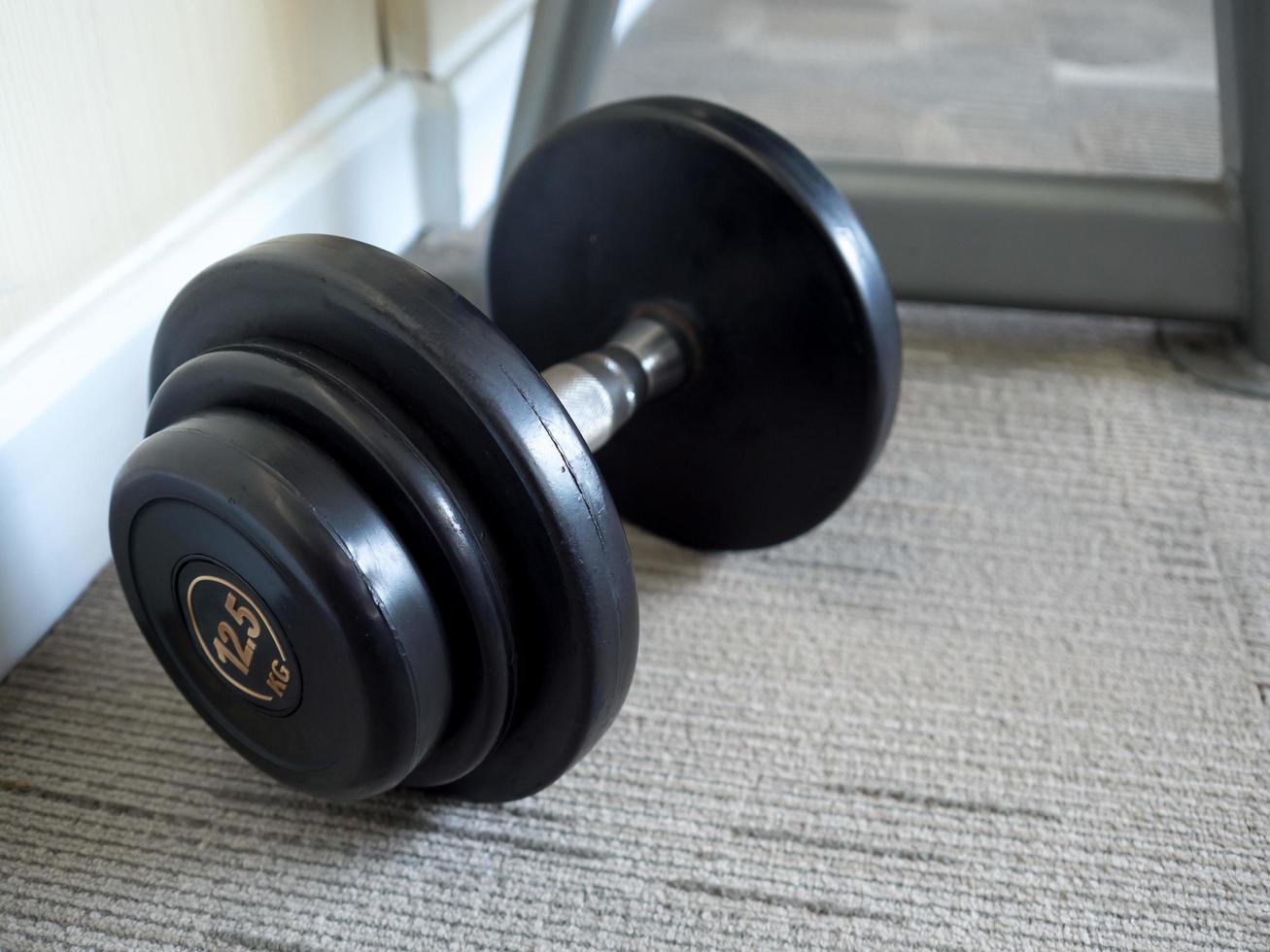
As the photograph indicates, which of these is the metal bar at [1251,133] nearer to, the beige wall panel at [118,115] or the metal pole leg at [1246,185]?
the metal pole leg at [1246,185]

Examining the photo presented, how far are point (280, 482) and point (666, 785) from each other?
Answer: 0.95 feet

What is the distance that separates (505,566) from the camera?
0.52 metres

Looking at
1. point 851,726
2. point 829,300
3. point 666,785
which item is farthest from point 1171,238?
point 666,785

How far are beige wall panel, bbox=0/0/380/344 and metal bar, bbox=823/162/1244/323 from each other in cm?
50

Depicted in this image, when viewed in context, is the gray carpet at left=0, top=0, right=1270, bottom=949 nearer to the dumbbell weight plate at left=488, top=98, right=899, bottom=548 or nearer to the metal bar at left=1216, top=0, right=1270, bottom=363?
the dumbbell weight plate at left=488, top=98, right=899, bottom=548

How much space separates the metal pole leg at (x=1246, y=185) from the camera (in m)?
0.91

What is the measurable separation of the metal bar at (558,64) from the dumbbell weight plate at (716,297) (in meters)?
0.22

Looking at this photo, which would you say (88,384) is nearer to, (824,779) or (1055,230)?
(824,779)

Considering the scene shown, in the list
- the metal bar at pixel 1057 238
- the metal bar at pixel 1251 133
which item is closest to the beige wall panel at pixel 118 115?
the metal bar at pixel 1057 238

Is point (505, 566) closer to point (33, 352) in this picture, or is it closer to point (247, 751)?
point (247, 751)

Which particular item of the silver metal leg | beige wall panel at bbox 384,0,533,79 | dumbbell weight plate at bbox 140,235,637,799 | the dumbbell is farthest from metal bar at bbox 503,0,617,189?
dumbbell weight plate at bbox 140,235,637,799

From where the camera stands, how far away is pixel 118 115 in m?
0.76

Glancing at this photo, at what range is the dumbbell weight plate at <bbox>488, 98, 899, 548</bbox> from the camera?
2.31 feet

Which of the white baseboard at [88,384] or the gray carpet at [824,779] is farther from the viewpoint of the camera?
the white baseboard at [88,384]
